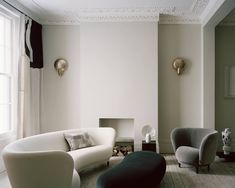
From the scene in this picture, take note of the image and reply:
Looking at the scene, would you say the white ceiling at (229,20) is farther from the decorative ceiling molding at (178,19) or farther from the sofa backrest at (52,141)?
the sofa backrest at (52,141)

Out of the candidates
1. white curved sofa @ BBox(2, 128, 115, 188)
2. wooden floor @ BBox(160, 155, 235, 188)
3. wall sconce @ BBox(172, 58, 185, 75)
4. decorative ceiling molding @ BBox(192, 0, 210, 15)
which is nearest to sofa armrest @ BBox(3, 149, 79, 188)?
white curved sofa @ BBox(2, 128, 115, 188)

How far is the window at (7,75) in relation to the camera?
14.8 feet

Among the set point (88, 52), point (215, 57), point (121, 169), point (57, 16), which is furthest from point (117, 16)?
point (121, 169)

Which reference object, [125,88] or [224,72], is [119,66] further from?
[224,72]

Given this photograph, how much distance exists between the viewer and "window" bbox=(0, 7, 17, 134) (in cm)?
A: 450

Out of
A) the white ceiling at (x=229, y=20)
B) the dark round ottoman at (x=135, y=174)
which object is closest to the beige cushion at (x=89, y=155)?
the dark round ottoman at (x=135, y=174)

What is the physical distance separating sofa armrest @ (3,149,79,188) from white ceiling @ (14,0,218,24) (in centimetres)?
316

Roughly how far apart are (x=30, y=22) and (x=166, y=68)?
3.04m

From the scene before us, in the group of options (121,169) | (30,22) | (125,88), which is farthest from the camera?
(125,88)

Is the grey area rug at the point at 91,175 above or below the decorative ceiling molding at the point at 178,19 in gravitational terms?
below

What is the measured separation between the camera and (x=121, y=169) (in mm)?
3164

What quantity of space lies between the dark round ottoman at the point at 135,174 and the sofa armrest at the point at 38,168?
16.7 inches

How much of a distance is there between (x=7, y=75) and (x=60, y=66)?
1382mm

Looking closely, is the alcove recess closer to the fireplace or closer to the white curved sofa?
the fireplace
